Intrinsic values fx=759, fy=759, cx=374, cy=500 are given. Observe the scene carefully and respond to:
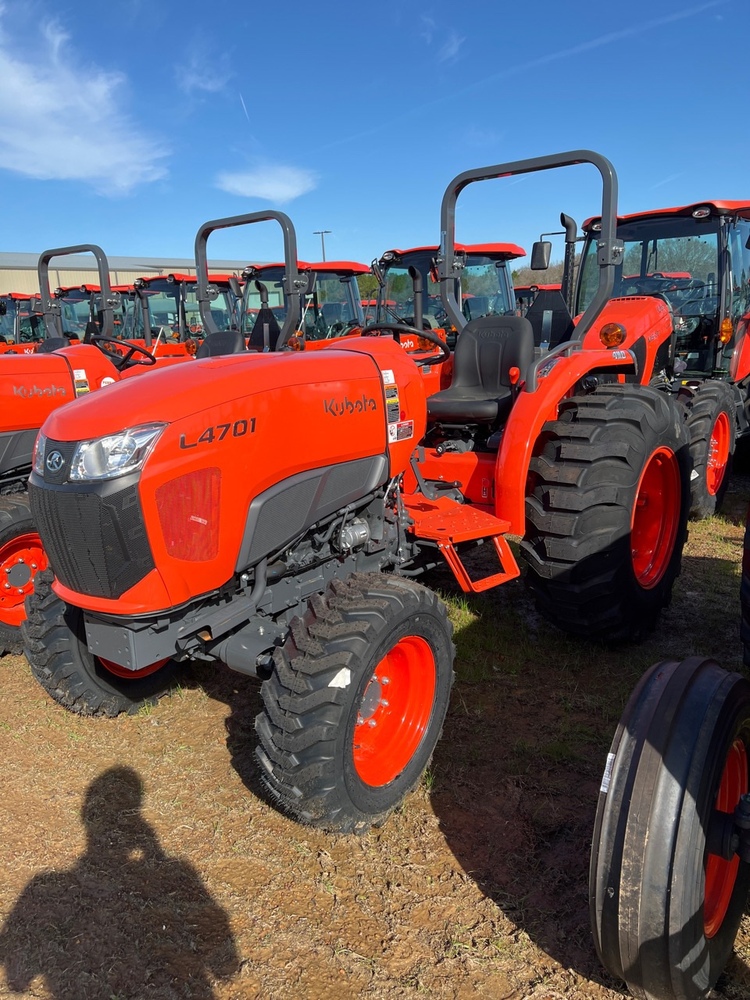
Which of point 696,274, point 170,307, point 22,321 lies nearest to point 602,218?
point 696,274

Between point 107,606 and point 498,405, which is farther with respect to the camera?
→ point 498,405

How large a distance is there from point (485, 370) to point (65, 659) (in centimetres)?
240

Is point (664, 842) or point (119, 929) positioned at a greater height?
point (664, 842)

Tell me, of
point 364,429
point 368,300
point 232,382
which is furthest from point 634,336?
point 368,300

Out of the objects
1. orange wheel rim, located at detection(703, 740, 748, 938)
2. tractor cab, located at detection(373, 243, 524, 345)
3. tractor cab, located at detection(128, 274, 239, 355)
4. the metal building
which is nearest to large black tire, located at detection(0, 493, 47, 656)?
orange wheel rim, located at detection(703, 740, 748, 938)

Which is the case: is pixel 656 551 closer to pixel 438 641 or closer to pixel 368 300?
pixel 438 641

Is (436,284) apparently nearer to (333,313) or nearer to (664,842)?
(333,313)

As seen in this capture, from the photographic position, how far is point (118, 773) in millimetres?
2779

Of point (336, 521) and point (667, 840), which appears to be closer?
point (667, 840)

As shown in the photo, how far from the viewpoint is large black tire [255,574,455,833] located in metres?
2.18

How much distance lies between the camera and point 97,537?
209cm

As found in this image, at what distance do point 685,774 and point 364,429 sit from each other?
157 centimetres

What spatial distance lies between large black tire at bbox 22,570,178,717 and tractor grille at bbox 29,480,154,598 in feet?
2.05

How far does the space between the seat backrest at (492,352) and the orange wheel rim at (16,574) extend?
2.40m
